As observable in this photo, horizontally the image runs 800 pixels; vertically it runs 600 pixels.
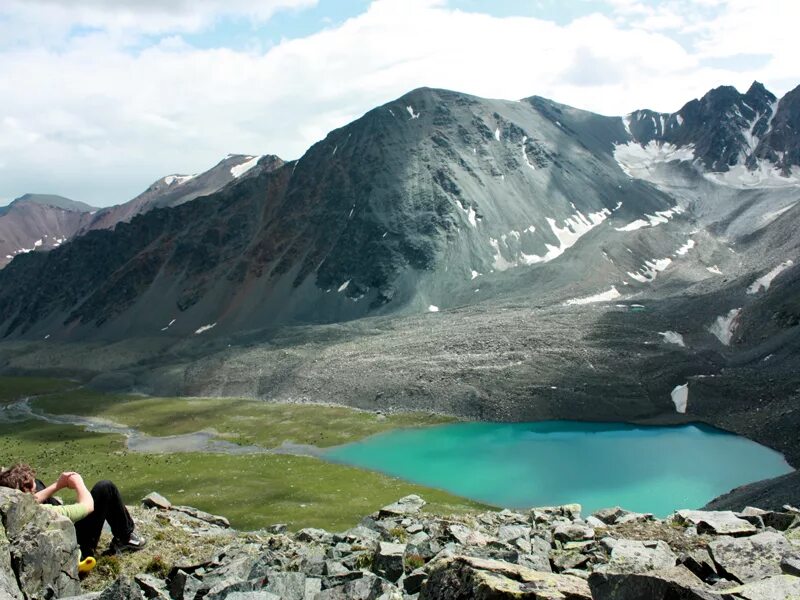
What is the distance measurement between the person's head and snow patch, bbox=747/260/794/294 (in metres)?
124

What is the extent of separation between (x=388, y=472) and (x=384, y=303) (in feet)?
279

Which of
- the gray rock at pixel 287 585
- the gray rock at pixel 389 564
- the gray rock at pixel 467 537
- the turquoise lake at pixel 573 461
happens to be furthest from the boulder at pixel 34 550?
the turquoise lake at pixel 573 461

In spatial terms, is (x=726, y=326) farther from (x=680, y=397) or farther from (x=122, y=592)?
(x=122, y=592)

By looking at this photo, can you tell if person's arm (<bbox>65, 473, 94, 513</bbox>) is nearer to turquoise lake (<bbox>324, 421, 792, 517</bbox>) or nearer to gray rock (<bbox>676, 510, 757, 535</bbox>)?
gray rock (<bbox>676, 510, 757, 535</bbox>)

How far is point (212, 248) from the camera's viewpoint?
630 ft

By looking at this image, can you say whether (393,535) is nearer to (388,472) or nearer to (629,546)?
(629,546)

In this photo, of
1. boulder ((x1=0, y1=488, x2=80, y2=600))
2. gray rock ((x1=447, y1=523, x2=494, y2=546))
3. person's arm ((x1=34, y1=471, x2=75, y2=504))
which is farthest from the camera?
gray rock ((x1=447, y1=523, x2=494, y2=546))

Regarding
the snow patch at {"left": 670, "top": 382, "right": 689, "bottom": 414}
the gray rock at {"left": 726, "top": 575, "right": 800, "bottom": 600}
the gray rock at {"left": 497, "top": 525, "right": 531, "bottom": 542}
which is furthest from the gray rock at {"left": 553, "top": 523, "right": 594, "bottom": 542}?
the snow patch at {"left": 670, "top": 382, "right": 689, "bottom": 414}

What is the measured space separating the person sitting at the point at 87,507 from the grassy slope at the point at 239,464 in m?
26.8

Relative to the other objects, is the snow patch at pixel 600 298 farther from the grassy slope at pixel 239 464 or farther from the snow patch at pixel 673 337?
the grassy slope at pixel 239 464

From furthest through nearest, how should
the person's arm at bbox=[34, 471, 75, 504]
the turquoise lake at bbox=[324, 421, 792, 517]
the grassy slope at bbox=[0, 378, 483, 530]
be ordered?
the turquoise lake at bbox=[324, 421, 792, 517]
the grassy slope at bbox=[0, 378, 483, 530]
the person's arm at bbox=[34, 471, 75, 504]

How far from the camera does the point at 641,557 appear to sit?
1451 cm

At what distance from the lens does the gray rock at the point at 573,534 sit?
19.4 m

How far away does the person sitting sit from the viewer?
14070 millimetres
